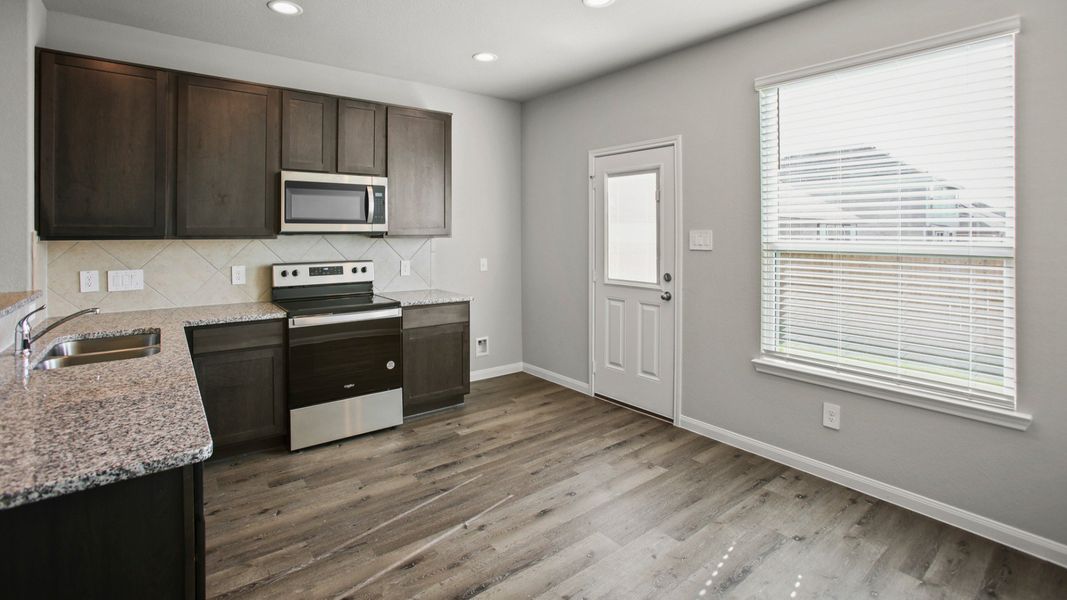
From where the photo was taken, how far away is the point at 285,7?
116 inches

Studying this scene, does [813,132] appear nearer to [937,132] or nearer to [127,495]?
[937,132]

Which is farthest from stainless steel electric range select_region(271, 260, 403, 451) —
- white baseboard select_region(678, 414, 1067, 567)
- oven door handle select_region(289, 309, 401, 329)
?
white baseboard select_region(678, 414, 1067, 567)

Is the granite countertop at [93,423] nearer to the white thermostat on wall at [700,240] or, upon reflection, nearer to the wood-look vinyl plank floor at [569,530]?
the wood-look vinyl plank floor at [569,530]

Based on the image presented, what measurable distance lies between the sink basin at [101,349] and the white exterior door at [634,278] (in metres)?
2.96

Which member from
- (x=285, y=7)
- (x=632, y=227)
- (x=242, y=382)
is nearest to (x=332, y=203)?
(x=285, y=7)

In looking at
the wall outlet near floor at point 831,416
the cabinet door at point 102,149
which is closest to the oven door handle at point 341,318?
the cabinet door at point 102,149

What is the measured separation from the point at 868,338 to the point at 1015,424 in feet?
2.23

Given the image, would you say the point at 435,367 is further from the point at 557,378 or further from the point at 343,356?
the point at 557,378

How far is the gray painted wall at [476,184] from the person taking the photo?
395cm

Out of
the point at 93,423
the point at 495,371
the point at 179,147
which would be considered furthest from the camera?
the point at 495,371

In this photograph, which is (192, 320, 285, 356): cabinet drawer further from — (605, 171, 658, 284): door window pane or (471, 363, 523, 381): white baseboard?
(605, 171, 658, 284): door window pane

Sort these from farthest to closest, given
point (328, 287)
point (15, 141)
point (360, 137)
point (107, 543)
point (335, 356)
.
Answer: point (328, 287) < point (360, 137) < point (335, 356) < point (15, 141) < point (107, 543)

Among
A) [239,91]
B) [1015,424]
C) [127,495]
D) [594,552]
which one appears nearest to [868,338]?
[1015,424]

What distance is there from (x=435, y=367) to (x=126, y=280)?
77.9 inches
